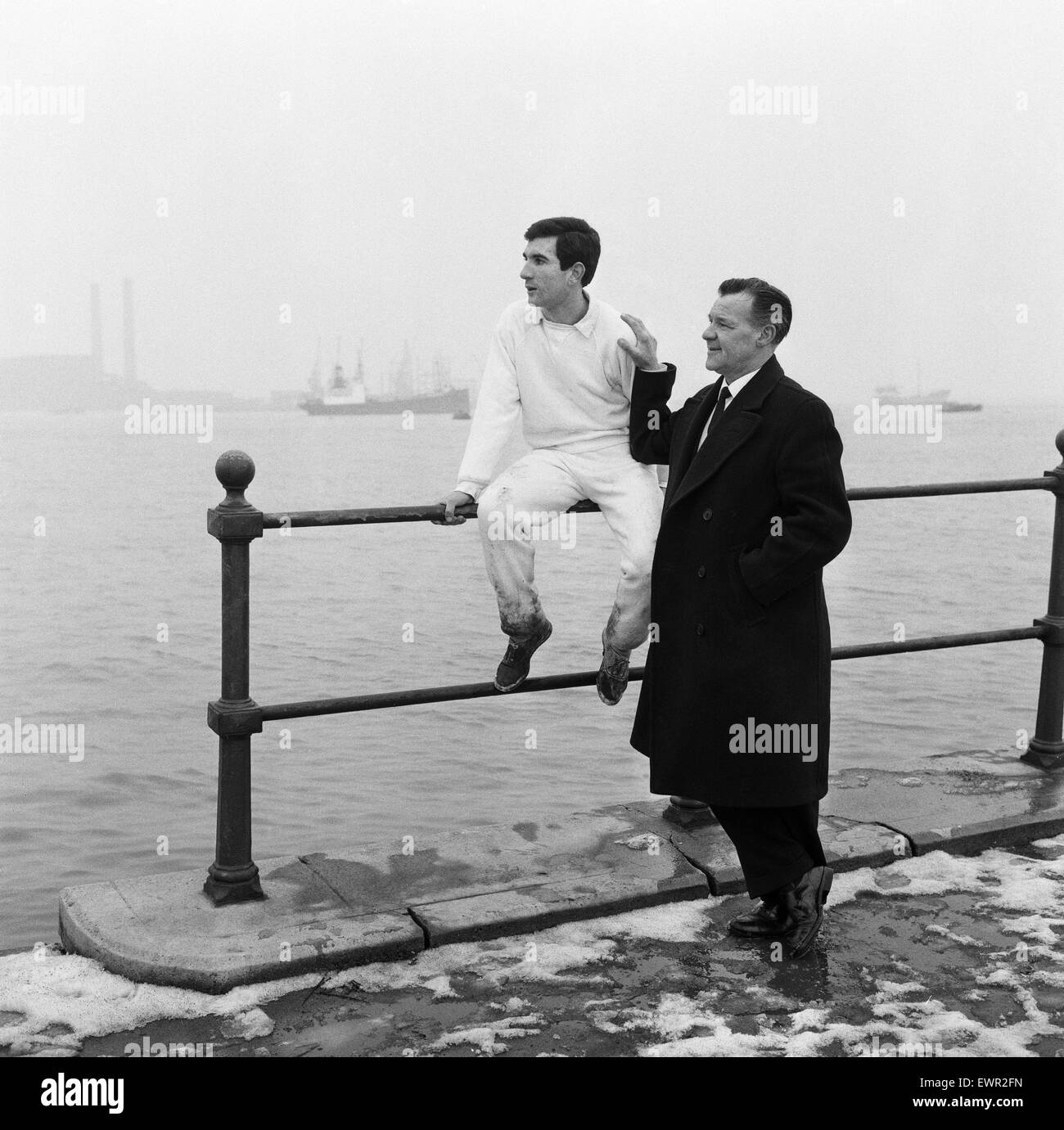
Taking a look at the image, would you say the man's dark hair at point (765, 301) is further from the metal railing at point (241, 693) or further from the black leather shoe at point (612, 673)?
the black leather shoe at point (612, 673)

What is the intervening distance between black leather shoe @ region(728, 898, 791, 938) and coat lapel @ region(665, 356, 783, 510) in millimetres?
1017

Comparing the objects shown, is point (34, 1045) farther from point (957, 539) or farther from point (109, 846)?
point (957, 539)

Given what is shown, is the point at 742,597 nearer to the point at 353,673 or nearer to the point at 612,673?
the point at 612,673

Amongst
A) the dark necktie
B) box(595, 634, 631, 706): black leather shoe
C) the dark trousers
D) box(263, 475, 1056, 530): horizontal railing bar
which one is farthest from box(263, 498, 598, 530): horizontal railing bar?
the dark trousers

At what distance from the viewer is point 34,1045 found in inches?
112

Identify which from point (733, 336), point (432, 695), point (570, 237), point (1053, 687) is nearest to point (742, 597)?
point (733, 336)

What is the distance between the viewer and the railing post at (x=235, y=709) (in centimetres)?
345

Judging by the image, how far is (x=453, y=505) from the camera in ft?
12.1

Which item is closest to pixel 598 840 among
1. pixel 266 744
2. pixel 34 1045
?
pixel 34 1045

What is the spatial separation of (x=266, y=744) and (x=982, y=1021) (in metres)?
8.41

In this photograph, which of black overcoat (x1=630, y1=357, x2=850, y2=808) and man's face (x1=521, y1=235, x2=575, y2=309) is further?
man's face (x1=521, y1=235, x2=575, y2=309)

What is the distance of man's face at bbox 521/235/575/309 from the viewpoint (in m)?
3.75

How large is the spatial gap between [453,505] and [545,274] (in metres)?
0.66

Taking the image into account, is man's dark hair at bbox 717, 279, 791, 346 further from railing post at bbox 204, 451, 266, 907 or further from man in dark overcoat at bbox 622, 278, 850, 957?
railing post at bbox 204, 451, 266, 907
